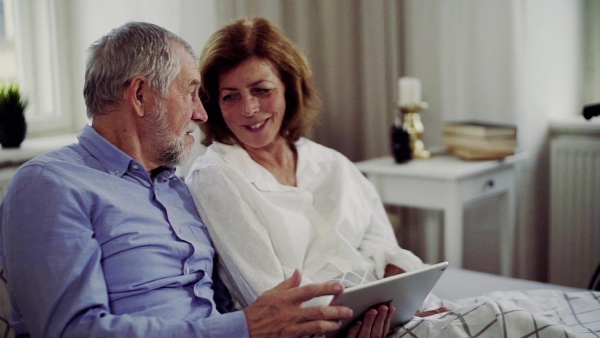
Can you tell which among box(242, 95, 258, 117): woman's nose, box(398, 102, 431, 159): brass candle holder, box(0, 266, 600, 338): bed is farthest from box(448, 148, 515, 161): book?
box(242, 95, 258, 117): woman's nose

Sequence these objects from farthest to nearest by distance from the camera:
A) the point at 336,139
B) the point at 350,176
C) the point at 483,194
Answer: the point at 336,139
the point at 483,194
the point at 350,176

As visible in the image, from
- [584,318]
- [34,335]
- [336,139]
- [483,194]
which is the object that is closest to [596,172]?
[483,194]

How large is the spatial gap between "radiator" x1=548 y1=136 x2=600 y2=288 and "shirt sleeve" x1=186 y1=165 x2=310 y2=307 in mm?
1572

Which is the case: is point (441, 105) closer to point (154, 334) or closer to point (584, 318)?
point (584, 318)

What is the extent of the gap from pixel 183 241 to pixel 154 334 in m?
0.26

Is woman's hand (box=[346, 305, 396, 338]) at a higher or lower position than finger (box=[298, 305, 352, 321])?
lower

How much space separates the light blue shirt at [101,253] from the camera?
3.81 ft

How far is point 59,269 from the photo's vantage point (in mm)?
1157

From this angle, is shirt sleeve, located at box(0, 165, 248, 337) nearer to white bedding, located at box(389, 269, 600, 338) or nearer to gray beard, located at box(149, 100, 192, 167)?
gray beard, located at box(149, 100, 192, 167)

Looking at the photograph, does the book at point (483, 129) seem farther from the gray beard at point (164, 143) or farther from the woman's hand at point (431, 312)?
the gray beard at point (164, 143)

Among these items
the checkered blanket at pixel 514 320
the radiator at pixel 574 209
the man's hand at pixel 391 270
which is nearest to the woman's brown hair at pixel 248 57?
the man's hand at pixel 391 270

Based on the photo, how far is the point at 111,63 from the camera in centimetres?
135

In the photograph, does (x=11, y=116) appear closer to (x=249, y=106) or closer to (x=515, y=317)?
(x=249, y=106)

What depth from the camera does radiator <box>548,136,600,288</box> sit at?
266 centimetres
